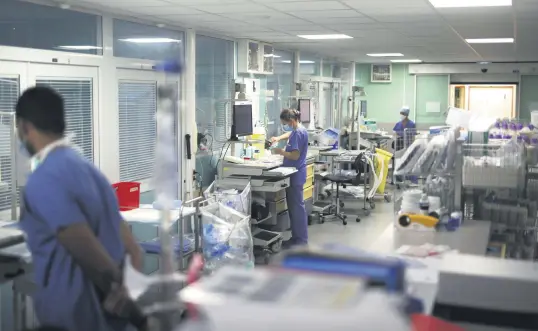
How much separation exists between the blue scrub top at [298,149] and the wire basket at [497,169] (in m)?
2.55

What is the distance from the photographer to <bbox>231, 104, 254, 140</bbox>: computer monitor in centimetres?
649

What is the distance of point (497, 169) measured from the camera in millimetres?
3955

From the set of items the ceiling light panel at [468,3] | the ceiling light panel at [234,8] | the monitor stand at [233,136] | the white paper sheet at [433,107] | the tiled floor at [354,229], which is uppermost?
the ceiling light panel at [468,3]

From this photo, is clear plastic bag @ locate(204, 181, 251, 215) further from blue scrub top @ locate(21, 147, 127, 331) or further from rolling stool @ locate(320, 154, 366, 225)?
blue scrub top @ locate(21, 147, 127, 331)

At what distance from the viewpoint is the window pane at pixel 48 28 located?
13.4 ft

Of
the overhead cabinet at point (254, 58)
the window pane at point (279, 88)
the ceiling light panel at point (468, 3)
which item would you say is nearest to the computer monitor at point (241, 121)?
the overhead cabinet at point (254, 58)

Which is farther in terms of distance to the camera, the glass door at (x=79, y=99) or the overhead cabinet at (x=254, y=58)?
the overhead cabinet at (x=254, y=58)

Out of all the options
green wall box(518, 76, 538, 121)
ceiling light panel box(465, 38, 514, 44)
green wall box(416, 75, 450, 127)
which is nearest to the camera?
ceiling light panel box(465, 38, 514, 44)

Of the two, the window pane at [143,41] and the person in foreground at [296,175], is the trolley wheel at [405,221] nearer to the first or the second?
the window pane at [143,41]

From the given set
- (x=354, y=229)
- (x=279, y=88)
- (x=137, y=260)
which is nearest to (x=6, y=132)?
(x=137, y=260)

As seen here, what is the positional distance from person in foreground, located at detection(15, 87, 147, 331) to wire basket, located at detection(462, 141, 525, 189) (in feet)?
8.30

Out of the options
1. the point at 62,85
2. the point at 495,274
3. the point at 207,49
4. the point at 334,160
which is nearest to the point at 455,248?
the point at 495,274

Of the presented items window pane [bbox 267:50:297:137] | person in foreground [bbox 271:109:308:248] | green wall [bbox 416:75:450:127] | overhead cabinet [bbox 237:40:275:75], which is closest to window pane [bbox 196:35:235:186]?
overhead cabinet [bbox 237:40:275:75]

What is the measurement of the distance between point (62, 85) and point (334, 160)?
16.0 feet
